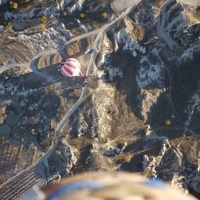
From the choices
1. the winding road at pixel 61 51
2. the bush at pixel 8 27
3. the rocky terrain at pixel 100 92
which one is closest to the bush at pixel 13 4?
the rocky terrain at pixel 100 92

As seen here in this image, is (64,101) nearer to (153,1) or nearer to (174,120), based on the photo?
(174,120)

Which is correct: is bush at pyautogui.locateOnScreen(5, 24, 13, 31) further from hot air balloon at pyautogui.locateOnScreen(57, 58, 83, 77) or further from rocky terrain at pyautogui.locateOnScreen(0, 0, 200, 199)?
hot air balloon at pyautogui.locateOnScreen(57, 58, 83, 77)

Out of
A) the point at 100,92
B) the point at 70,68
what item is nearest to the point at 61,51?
the point at 70,68

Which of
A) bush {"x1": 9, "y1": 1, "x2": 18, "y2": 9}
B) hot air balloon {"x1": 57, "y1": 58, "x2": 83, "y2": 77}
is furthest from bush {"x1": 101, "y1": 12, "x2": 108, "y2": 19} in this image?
bush {"x1": 9, "y1": 1, "x2": 18, "y2": 9}

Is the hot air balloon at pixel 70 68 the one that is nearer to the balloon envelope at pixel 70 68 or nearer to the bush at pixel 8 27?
the balloon envelope at pixel 70 68

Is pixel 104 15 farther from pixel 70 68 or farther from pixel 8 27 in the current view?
pixel 8 27

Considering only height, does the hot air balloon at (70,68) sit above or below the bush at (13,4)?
below

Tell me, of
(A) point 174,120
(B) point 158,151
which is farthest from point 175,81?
(B) point 158,151
